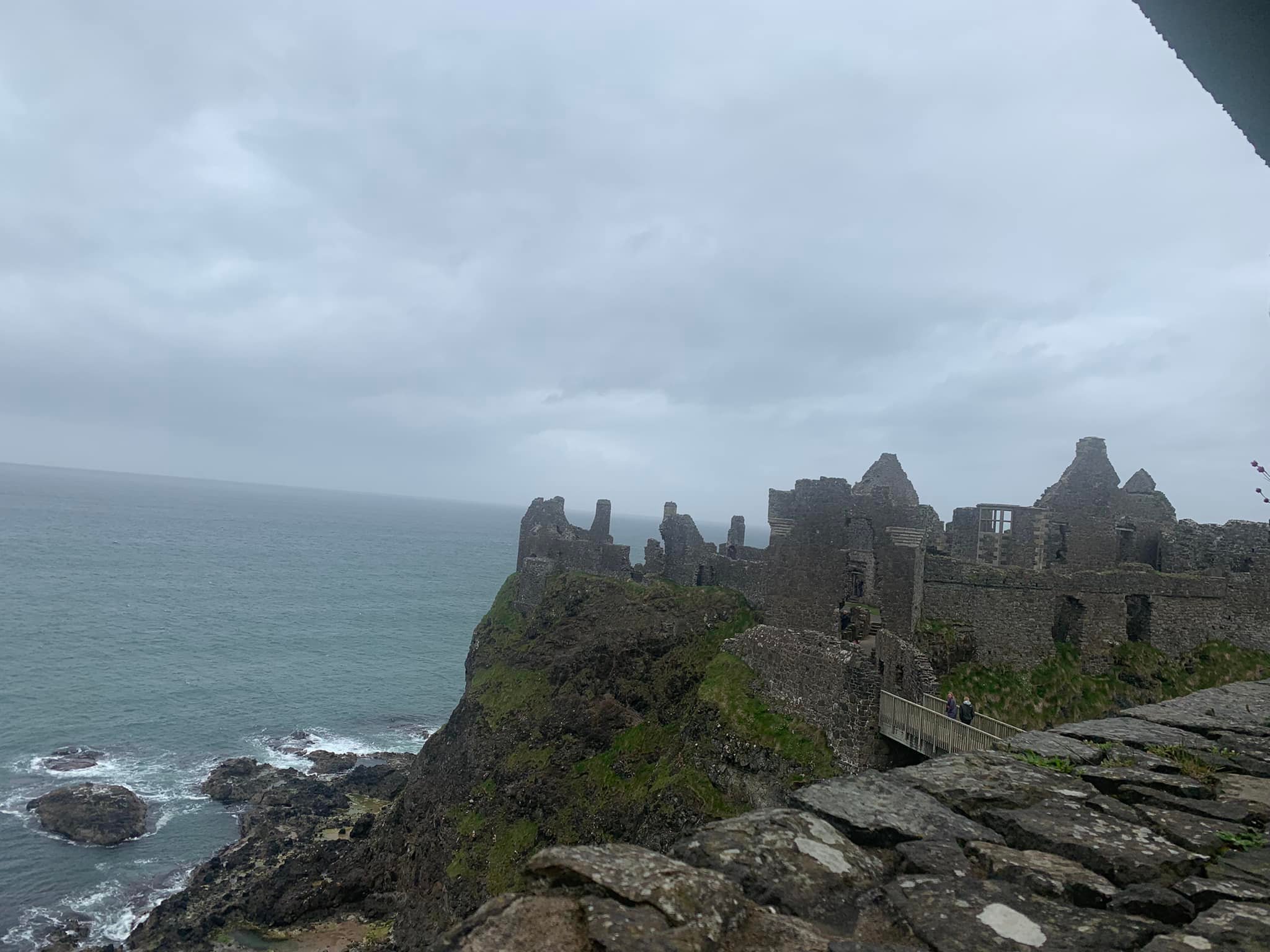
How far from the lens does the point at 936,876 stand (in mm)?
4375

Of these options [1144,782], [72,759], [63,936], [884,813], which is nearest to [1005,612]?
[1144,782]

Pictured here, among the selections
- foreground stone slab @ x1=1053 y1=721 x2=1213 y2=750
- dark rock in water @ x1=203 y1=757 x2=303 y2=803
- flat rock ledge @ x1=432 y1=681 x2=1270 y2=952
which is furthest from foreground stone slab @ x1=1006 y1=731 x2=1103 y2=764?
dark rock in water @ x1=203 y1=757 x2=303 y2=803

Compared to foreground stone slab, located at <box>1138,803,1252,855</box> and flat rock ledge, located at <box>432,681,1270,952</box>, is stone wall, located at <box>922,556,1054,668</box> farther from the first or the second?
foreground stone slab, located at <box>1138,803,1252,855</box>

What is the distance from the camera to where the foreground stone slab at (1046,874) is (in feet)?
13.7

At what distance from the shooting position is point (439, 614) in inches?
4259

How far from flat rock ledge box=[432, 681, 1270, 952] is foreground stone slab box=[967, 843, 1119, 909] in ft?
0.04

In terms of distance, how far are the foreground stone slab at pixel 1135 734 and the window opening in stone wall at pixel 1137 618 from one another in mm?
21554

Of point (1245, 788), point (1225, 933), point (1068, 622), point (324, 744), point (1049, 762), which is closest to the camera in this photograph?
point (1225, 933)

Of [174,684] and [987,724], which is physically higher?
[987,724]

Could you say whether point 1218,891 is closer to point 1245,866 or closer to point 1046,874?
point 1245,866

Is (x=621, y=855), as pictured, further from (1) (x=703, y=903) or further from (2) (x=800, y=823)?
(2) (x=800, y=823)

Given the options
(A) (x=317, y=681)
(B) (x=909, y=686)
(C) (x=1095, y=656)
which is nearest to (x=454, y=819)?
(B) (x=909, y=686)

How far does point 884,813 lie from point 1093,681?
81.7 ft

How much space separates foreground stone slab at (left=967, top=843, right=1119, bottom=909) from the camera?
13.7 ft
